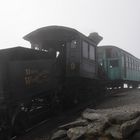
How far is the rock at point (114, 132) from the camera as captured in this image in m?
8.36

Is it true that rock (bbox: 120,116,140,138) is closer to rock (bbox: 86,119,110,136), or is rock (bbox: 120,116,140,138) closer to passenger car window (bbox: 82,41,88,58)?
rock (bbox: 86,119,110,136)

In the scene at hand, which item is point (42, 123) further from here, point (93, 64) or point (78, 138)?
point (93, 64)

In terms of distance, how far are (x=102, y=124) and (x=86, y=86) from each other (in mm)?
7160

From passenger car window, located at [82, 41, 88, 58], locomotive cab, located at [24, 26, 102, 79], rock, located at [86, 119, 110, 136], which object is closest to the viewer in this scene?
rock, located at [86, 119, 110, 136]

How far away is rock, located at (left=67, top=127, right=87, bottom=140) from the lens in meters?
8.99

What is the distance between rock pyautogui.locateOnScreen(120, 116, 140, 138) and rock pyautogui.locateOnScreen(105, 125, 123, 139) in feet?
0.43

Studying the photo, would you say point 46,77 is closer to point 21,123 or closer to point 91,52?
point 21,123

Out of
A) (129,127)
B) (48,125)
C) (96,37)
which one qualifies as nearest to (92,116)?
Result: (129,127)

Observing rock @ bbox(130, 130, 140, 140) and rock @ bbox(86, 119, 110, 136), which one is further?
rock @ bbox(86, 119, 110, 136)

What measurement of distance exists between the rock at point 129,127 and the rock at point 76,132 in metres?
1.25

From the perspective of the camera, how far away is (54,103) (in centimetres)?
1281

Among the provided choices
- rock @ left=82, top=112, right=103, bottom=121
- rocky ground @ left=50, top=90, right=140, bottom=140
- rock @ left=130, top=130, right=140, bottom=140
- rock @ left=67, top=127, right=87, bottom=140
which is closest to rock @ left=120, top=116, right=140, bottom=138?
rocky ground @ left=50, top=90, right=140, bottom=140

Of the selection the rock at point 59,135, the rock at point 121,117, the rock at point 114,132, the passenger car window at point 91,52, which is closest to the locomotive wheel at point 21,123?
the rock at point 59,135

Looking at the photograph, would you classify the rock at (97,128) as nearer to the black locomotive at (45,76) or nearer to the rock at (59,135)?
the rock at (59,135)
